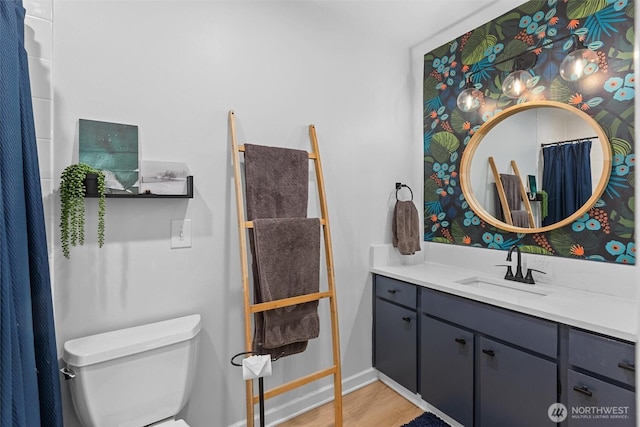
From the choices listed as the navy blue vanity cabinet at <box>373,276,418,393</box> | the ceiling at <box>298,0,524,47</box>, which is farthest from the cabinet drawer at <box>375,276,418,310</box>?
the ceiling at <box>298,0,524,47</box>

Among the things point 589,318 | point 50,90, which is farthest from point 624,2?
point 50,90

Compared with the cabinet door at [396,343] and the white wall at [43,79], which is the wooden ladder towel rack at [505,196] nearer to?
the cabinet door at [396,343]

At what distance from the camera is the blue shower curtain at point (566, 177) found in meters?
1.69

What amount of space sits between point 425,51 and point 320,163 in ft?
4.47

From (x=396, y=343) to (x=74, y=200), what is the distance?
1.88 meters

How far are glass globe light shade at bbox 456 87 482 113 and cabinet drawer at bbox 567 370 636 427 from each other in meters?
1.60

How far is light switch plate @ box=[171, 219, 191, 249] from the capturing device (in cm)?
153

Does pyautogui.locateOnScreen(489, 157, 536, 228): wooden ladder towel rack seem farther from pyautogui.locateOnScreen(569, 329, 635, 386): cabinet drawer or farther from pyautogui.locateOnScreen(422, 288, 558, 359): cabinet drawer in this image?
pyautogui.locateOnScreen(569, 329, 635, 386): cabinet drawer

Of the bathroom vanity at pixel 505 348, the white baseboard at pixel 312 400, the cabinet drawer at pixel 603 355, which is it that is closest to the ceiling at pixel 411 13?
the bathroom vanity at pixel 505 348

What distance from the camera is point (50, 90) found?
1256 mm

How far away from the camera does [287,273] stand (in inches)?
65.0

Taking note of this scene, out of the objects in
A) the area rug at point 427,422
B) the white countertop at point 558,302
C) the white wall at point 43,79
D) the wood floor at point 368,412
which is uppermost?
the white wall at point 43,79

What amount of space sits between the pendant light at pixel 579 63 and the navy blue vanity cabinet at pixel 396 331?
1.41 metres

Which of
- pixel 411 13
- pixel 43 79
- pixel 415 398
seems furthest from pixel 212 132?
pixel 415 398
